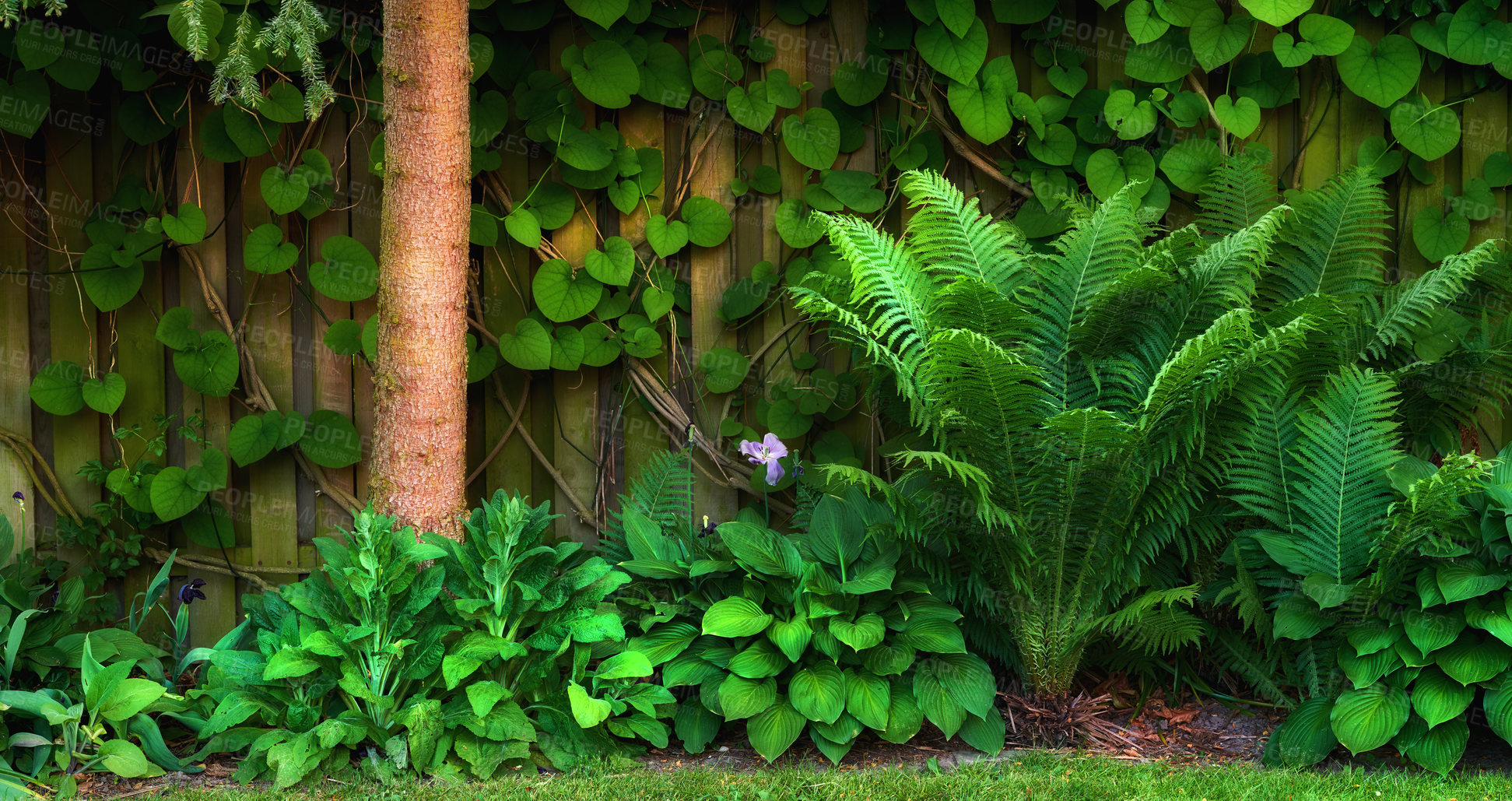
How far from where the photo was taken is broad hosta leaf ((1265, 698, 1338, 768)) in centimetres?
244

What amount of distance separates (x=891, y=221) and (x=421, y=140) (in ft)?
4.95

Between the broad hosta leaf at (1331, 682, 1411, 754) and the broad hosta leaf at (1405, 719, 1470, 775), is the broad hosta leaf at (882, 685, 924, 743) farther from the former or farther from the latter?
the broad hosta leaf at (1405, 719, 1470, 775)

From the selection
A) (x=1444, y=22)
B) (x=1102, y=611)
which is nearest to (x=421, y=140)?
(x=1102, y=611)

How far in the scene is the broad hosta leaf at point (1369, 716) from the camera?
234 cm

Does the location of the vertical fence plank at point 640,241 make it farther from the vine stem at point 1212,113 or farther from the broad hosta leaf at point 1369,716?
the broad hosta leaf at point 1369,716

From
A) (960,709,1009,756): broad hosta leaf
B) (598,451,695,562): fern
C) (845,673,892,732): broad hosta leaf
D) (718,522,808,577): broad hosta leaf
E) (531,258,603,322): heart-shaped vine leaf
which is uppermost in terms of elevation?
(531,258,603,322): heart-shaped vine leaf

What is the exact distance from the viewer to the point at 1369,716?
7.75 feet

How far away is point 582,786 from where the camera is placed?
2301mm

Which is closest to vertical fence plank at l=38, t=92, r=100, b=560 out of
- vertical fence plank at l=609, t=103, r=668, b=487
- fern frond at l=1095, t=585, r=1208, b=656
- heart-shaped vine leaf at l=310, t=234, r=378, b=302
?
heart-shaped vine leaf at l=310, t=234, r=378, b=302

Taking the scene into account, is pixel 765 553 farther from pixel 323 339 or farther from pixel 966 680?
pixel 323 339

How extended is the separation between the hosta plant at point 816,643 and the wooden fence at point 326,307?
76cm

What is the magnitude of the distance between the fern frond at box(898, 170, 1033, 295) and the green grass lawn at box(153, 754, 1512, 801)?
1.25 m

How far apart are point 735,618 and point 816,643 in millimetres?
206

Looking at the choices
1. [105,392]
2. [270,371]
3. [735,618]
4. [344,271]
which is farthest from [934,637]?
[105,392]
